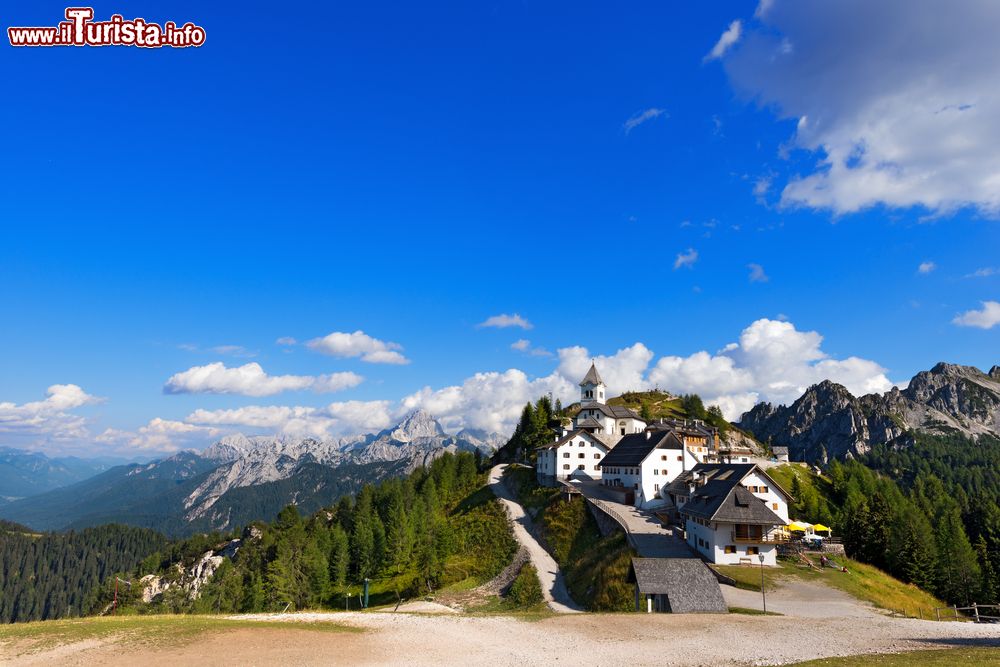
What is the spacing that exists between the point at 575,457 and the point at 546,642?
66087 millimetres

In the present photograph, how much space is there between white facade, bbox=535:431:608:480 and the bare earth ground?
56.6 meters

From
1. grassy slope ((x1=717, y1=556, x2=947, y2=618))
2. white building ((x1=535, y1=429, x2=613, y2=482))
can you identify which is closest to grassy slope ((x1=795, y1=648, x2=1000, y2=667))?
grassy slope ((x1=717, y1=556, x2=947, y2=618))

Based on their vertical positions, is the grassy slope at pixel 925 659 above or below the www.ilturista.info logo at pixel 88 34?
below

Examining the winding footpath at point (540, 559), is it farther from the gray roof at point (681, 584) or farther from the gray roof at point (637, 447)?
the gray roof at point (637, 447)

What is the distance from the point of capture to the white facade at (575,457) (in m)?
95.8

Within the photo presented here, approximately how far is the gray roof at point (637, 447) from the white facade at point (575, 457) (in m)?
3.70

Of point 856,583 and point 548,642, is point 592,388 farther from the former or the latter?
point 548,642

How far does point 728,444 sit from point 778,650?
4084 inches

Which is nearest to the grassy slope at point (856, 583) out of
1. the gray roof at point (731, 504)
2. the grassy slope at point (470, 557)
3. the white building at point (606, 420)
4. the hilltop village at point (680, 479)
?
the hilltop village at point (680, 479)

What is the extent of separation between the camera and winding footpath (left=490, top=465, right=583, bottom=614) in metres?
56.3

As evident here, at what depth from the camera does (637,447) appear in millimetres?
85312

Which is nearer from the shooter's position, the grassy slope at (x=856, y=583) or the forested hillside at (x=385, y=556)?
the grassy slope at (x=856, y=583)

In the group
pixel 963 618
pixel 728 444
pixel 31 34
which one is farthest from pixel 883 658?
pixel 728 444

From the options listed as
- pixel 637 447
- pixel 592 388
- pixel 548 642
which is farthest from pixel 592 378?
pixel 548 642
